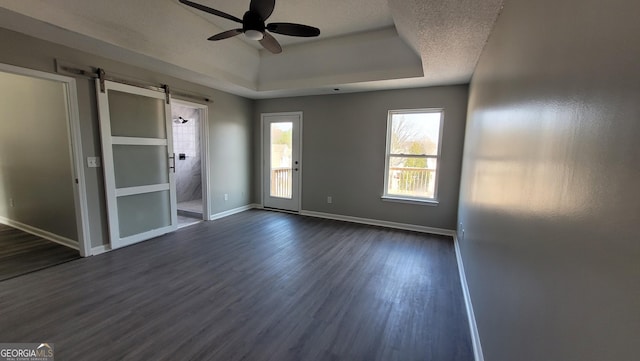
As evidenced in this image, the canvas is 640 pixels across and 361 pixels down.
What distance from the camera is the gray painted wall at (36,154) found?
329 cm

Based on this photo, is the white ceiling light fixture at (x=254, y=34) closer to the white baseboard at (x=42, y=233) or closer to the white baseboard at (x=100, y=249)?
the white baseboard at (x=100, y=249)

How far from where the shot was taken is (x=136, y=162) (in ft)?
12.1

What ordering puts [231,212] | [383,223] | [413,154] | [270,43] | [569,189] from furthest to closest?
[231,212] → [383,223] → [413,154] → [270,43] → [569,189]

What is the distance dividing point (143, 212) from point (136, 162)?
731mm

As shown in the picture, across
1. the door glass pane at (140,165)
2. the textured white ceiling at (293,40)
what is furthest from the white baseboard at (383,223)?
the door glass pane at (140,165)

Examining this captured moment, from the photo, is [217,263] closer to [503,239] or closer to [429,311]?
[429,311]

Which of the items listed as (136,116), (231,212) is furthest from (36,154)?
(231,212)

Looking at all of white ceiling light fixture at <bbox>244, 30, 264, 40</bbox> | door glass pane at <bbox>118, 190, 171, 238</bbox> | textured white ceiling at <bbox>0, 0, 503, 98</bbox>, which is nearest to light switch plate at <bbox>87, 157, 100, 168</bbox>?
door glass pane at <bbox>118, 190, 171, 238</bbox>

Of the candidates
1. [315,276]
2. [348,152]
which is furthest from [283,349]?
[348,152]

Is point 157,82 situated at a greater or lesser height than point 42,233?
greater

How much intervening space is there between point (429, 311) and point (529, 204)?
156cm

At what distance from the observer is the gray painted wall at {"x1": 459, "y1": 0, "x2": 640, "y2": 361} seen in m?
0.56

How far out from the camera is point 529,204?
1.12 meters

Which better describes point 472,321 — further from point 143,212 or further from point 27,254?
point 27,254
